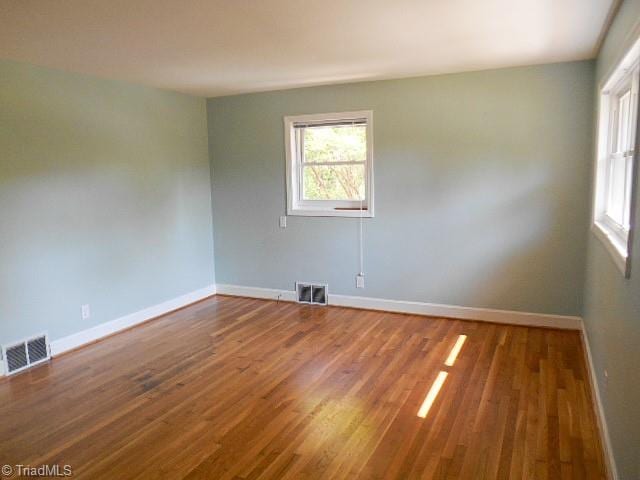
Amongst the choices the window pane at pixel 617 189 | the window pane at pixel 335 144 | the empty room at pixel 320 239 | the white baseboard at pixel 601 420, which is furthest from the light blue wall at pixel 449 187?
the white baseboard at pixel 601 420

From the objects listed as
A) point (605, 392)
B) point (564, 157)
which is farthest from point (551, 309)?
point (605, 392)

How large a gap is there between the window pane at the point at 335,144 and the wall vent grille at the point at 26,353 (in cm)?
303

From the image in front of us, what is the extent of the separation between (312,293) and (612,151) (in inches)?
123

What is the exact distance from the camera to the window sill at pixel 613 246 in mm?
2041

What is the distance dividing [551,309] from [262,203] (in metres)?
3.12

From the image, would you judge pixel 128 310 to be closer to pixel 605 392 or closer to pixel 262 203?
pixel 262 203

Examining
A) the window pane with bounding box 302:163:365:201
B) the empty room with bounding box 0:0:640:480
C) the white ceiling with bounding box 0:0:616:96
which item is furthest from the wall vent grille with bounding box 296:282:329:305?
the white ceiling with bounding box 0:0:616:96

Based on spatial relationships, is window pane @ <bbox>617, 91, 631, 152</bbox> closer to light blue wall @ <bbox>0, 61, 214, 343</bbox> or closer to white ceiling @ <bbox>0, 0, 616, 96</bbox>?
white ceiling @ <bbox>0, 0, 616, 96</bbox>

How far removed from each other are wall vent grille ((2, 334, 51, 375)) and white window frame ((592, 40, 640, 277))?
3.96 meters

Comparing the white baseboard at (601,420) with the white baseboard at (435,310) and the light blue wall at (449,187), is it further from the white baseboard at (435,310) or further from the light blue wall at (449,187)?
the light blue wall at (449,187)

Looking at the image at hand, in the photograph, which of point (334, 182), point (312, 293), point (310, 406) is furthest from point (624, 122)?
point (312, 293)

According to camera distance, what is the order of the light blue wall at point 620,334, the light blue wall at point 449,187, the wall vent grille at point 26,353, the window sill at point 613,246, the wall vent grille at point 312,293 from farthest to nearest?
1. the wall vent grille at point 312,293
2. the light blue wall at point 449,187
3. the wall vent grille at point 26,353
4. the window sill at point 613,246
5. the light blue wall at point 620,334

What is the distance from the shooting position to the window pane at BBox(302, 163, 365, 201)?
5.04 meters

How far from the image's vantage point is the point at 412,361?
3688 millimetres
